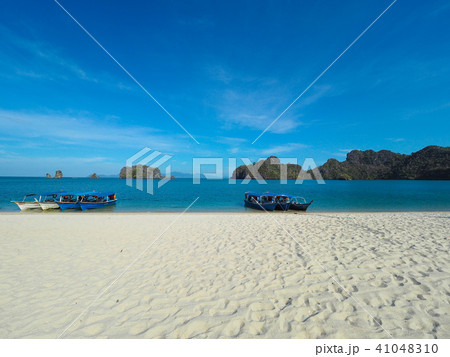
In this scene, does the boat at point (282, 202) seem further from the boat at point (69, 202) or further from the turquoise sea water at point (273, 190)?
the boat at point (69, 202)

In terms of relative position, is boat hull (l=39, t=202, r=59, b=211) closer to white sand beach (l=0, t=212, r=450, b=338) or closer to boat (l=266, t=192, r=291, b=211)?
white sand beach (l=0, t=212, r=450, b=338)

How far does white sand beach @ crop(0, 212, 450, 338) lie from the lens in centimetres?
341

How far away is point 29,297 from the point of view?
14.4ft

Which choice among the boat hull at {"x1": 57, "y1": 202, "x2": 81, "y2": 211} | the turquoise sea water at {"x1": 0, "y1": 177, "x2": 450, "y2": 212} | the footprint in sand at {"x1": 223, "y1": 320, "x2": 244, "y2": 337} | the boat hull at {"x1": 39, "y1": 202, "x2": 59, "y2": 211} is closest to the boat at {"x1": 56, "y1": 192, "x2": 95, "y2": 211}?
the boat hull at {"x1": 57, "y1": 202, "x2": 81, "y2": 211}

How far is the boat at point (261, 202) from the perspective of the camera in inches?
896

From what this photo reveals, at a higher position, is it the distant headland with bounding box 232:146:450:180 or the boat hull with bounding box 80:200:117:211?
the distant headland with bounding box 232:146:450:180

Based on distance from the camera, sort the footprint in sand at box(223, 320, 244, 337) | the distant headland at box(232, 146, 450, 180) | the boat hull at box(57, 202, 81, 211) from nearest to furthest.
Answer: the footprint in sand at box(223, 320, 244, 337) < the boat hull at box(57, 202, 81, 211) < the distant headland at box(232, 146, 450, 180)

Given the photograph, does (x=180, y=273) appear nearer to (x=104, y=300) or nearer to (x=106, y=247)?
(x=104, y=300)

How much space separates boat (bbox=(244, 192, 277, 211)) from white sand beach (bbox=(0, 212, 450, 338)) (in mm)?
14329

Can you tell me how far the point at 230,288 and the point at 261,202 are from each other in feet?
64.1

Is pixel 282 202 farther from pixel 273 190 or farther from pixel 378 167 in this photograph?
pixel 378 167

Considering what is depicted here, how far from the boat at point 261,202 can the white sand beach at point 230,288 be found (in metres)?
14.3

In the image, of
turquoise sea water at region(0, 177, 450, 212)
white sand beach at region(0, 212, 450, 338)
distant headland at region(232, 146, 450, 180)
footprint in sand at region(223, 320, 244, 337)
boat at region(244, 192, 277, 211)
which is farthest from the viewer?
distant headland at region(232, 146, 450, 180)
